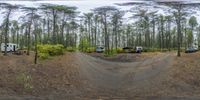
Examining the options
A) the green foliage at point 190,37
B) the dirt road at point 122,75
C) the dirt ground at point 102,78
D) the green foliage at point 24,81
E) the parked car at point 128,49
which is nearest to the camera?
the parked car at point 128,49

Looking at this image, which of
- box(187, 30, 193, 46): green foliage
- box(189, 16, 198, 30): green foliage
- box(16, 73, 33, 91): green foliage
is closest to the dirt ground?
box(16, 73, 33, 91): green foliage

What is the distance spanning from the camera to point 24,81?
13141 millimetres

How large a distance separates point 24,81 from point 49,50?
6.63 metres

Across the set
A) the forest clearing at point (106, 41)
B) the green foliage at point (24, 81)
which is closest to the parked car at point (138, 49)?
the forest clearing at point (106, 41)

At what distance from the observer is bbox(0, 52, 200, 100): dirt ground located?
8.40 metres

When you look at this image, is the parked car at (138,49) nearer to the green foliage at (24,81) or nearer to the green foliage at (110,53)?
the green foliage at (110,53)

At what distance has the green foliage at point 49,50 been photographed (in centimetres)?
645

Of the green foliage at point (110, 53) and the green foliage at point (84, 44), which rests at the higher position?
the green foliage at point (84, 44)

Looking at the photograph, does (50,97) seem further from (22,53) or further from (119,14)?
(119,14)

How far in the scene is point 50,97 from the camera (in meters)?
12.5

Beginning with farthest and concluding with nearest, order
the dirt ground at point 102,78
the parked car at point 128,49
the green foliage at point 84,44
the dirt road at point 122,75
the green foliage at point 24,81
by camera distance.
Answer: the green foliage at point 24,81, the dirt road at point 122,75, the dirt ground at point 102,78, the parked car at point 128,49, the green foliage at point 84,44

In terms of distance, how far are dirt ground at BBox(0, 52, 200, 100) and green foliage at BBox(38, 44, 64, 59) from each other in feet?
0.43

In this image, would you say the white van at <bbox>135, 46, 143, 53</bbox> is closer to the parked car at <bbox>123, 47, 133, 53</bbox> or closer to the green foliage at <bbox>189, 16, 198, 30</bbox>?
the parked car at <bbox>123, 47, 133, 53</bbox>

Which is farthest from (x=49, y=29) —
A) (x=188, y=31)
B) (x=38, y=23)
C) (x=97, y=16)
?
(x=188, y=31)
